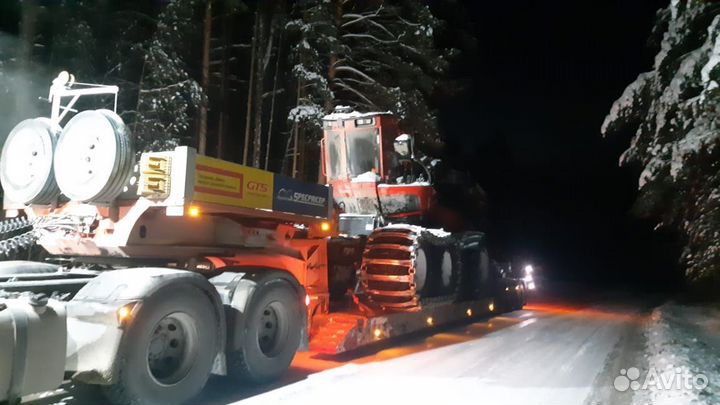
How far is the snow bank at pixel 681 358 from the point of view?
6.78 meters

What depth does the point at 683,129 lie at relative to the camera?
12750mm

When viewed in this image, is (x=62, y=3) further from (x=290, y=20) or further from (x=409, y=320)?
(x=409, y=320)

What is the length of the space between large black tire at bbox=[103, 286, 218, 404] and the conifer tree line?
1126cm

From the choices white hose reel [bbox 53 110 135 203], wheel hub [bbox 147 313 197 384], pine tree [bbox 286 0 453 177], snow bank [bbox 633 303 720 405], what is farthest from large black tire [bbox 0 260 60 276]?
pine tree [bbox 286 0 453 177]

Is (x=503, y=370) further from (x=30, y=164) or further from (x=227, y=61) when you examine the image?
(x=227, y=61)

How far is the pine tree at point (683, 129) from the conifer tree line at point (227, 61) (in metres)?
8.19

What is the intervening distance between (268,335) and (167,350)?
1.70m

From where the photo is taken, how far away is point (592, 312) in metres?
17.9

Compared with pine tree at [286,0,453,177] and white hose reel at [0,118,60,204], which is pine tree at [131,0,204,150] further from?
white hose reel at [0,118,60,204]

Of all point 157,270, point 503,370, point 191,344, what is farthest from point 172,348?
point 503,370

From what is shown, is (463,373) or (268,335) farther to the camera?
(463,373)

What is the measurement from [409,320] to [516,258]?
30.5 ft

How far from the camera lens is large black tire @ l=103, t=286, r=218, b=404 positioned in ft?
18.0

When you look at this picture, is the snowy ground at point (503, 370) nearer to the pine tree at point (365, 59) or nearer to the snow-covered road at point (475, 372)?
the snow-covered road at point (475, 372)
